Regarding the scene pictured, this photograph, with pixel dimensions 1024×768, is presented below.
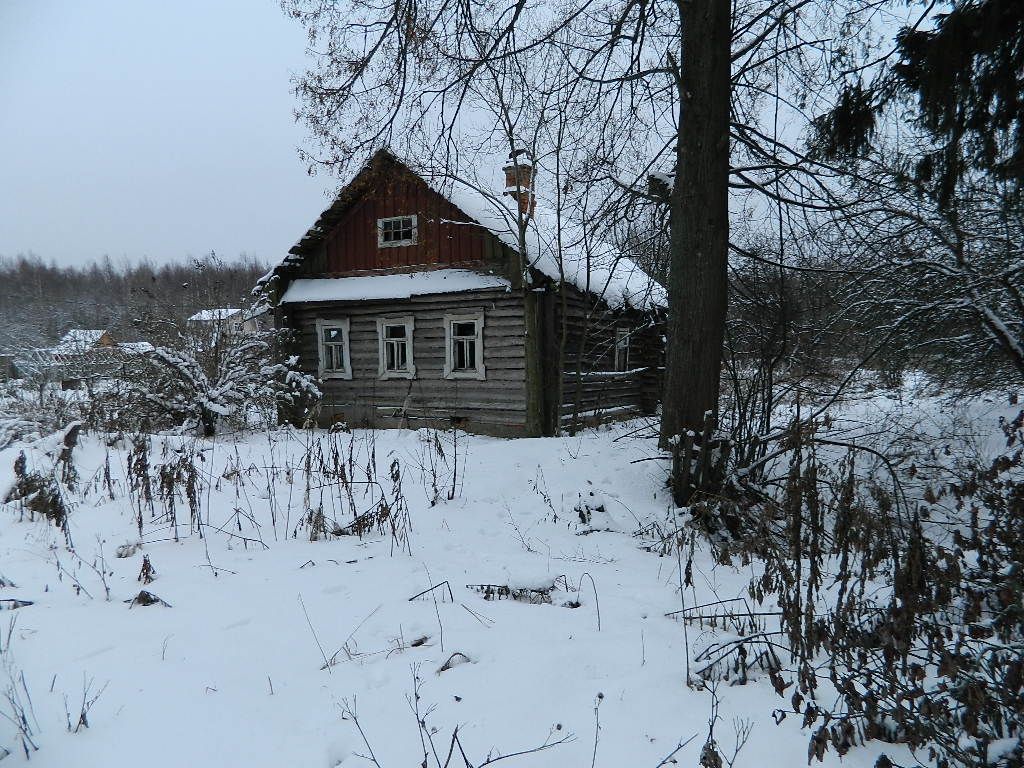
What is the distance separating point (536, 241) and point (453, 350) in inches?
113

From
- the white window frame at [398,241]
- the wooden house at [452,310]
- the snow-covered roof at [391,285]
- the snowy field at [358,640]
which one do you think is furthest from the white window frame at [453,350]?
the snowy field at [358,640]

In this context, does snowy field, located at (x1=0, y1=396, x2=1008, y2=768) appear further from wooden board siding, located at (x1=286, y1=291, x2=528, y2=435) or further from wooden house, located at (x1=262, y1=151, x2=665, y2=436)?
wooden board siding, located at (x1=286, y1=291, x2=528, y2=435)

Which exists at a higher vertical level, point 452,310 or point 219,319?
point 452,310

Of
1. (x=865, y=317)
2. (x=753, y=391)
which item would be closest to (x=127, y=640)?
(x=753, y=391)

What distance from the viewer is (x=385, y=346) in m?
13.0

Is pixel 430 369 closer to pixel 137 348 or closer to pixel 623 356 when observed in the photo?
pixel 623 356

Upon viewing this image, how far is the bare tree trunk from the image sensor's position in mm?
5562

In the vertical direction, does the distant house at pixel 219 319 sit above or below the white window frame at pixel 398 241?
below

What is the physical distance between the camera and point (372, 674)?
2482 mm

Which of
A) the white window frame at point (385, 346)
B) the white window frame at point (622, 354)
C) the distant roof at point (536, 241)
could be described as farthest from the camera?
the white window frame at point (622, 354)

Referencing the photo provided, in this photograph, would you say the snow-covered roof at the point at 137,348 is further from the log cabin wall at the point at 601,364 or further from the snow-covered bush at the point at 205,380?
the log cabin wall at the point at 601,364

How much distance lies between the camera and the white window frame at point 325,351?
13430 millimetres

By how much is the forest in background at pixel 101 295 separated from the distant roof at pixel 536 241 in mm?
1887

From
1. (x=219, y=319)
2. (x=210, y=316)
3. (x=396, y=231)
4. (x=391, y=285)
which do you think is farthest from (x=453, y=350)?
(x=210, y=316)
